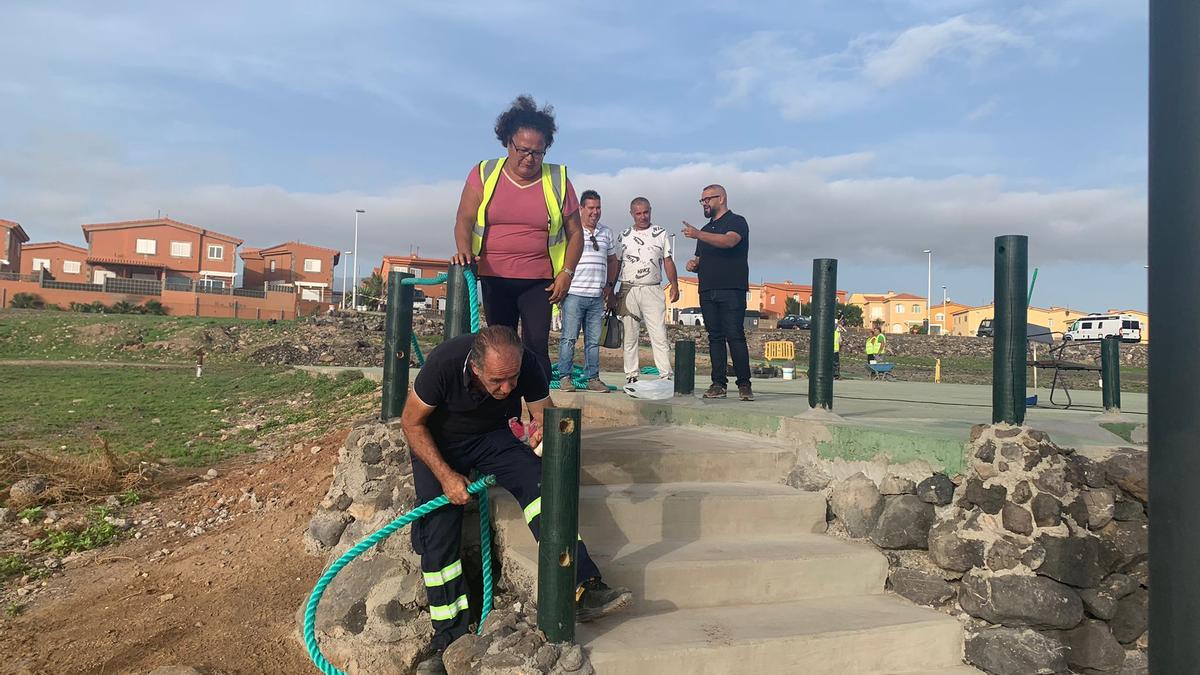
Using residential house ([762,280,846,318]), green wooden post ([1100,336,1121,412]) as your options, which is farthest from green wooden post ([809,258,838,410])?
residential house ([762,280,846,318])

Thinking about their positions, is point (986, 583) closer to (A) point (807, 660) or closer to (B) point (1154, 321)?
(A) point (807, 660)

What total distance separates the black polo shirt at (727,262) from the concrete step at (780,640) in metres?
3.15

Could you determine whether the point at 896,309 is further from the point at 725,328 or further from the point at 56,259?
the point at 725,328

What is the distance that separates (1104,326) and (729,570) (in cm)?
5505

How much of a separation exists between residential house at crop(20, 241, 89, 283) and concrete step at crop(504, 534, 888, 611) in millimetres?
70847

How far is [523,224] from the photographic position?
474 centimetres

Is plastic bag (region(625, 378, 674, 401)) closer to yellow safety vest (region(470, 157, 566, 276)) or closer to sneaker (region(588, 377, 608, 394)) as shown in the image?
sneaker (region(588, 377, 608, 394))

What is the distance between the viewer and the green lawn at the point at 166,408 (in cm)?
820

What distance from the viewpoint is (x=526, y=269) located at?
476cm

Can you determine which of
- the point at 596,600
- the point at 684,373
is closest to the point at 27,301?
the point at 684,373

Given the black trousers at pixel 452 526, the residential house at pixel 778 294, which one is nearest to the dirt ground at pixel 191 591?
the black trousers at pixel 452 526

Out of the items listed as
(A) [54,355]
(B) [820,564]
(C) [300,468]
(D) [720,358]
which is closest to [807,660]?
(B) [820,564]

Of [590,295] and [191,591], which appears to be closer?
[191,591]

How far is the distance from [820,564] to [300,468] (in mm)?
4402
